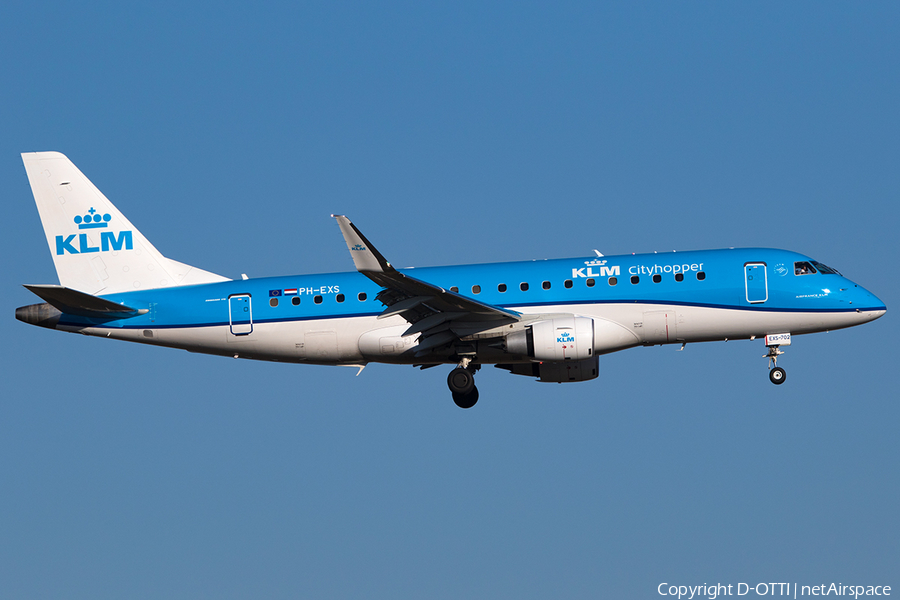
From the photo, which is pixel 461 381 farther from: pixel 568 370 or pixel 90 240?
pixel 90 240

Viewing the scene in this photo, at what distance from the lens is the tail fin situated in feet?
127

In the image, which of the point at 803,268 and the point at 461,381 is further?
the point at 461,381

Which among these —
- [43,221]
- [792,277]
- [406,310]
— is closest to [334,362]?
[406,310]

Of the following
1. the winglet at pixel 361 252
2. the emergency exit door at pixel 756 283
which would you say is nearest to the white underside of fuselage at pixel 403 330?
the emergency exit door at pixel 756 283

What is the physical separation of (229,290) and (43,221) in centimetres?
820

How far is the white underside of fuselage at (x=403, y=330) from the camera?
34969 mm

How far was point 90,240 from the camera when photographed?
3928cm

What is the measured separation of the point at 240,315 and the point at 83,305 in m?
5.43

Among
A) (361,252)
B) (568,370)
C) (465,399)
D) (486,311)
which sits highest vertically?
(361,252)

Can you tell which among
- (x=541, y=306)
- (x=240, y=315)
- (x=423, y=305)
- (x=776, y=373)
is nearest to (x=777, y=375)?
(x=776, y=373)

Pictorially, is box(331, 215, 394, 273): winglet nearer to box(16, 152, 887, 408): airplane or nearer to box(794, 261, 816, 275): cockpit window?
box(16, 152, 887, 408): airplane

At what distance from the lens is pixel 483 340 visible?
35438 mm

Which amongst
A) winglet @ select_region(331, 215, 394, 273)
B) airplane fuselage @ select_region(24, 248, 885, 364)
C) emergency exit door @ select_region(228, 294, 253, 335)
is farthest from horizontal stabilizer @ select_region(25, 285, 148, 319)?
winglet @ select_region(331, 215, 394, 273)

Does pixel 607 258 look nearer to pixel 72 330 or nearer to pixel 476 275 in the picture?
pixel 476 275
